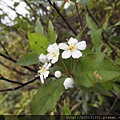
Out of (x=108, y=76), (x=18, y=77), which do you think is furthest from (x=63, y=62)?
(x=18, y=77)

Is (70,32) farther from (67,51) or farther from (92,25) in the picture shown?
(67,51)

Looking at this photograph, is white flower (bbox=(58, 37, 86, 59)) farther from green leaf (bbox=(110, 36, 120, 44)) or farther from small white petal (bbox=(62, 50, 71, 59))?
green leaf (bbox=(110, 36, 120, 44))

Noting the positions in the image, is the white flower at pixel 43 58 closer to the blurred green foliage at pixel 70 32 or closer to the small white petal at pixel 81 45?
the small white petal at pixel 81 45

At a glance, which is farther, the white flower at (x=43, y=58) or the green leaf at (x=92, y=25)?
the green leaf at (x=92, y=25)

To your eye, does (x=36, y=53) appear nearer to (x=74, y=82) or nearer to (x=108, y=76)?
(x=74, y=82)

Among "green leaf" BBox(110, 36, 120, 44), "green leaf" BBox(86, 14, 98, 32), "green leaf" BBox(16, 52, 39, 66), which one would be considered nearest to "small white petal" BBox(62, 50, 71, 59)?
"green leaf" BBox(16, 52, 39, 66)

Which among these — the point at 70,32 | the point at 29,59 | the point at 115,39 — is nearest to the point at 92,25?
the point at 115,39

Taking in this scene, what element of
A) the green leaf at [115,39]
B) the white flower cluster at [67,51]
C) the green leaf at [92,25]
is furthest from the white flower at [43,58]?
the green leaf at [115,39]
